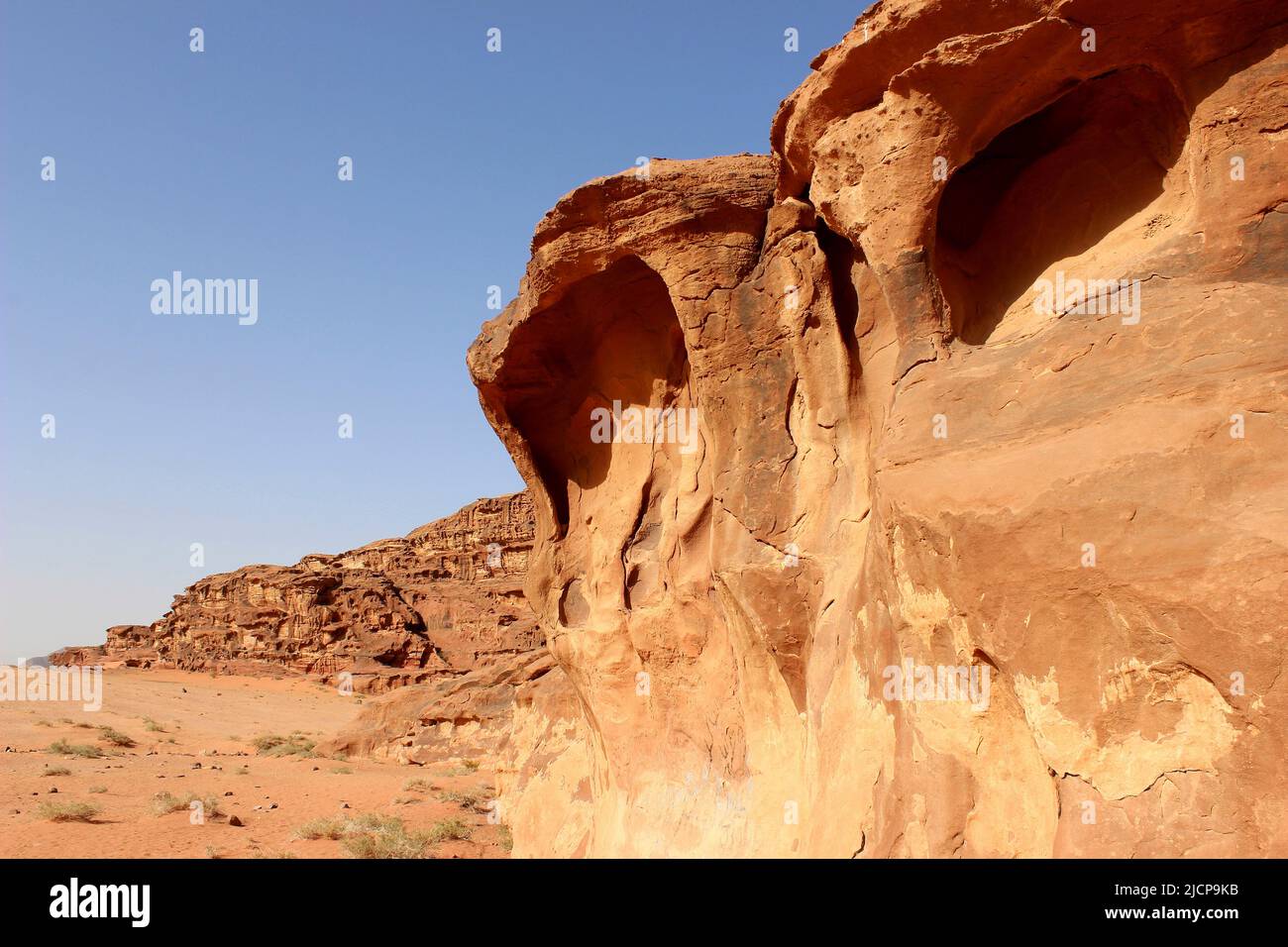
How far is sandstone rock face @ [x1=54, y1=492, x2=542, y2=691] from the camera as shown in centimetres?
4716

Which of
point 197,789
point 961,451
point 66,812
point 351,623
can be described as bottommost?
point 197,789

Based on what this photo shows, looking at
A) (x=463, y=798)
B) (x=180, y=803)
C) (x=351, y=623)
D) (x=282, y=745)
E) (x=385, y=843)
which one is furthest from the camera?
(x=351, y=623)

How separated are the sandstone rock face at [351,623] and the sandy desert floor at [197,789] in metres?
13.9

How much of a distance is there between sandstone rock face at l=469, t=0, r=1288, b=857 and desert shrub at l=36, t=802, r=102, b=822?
320 inches

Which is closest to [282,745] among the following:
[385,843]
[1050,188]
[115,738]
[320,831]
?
[115,738]

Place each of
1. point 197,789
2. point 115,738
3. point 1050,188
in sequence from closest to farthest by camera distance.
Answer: point 1050,188 < point 197,789 < point 115,738

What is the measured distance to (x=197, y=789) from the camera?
16312 mm

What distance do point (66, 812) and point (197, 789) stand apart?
365 centimetres

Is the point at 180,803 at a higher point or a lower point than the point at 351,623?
lower

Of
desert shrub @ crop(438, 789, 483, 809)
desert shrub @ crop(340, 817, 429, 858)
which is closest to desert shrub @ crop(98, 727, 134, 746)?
desert shrub @ crop(438, 789, 483, 809)

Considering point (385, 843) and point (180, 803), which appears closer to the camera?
point (385, 843)

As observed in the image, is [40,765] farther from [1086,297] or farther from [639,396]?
[1086,297]

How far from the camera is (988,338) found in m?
5.68

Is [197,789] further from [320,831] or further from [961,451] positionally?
[961,451]
